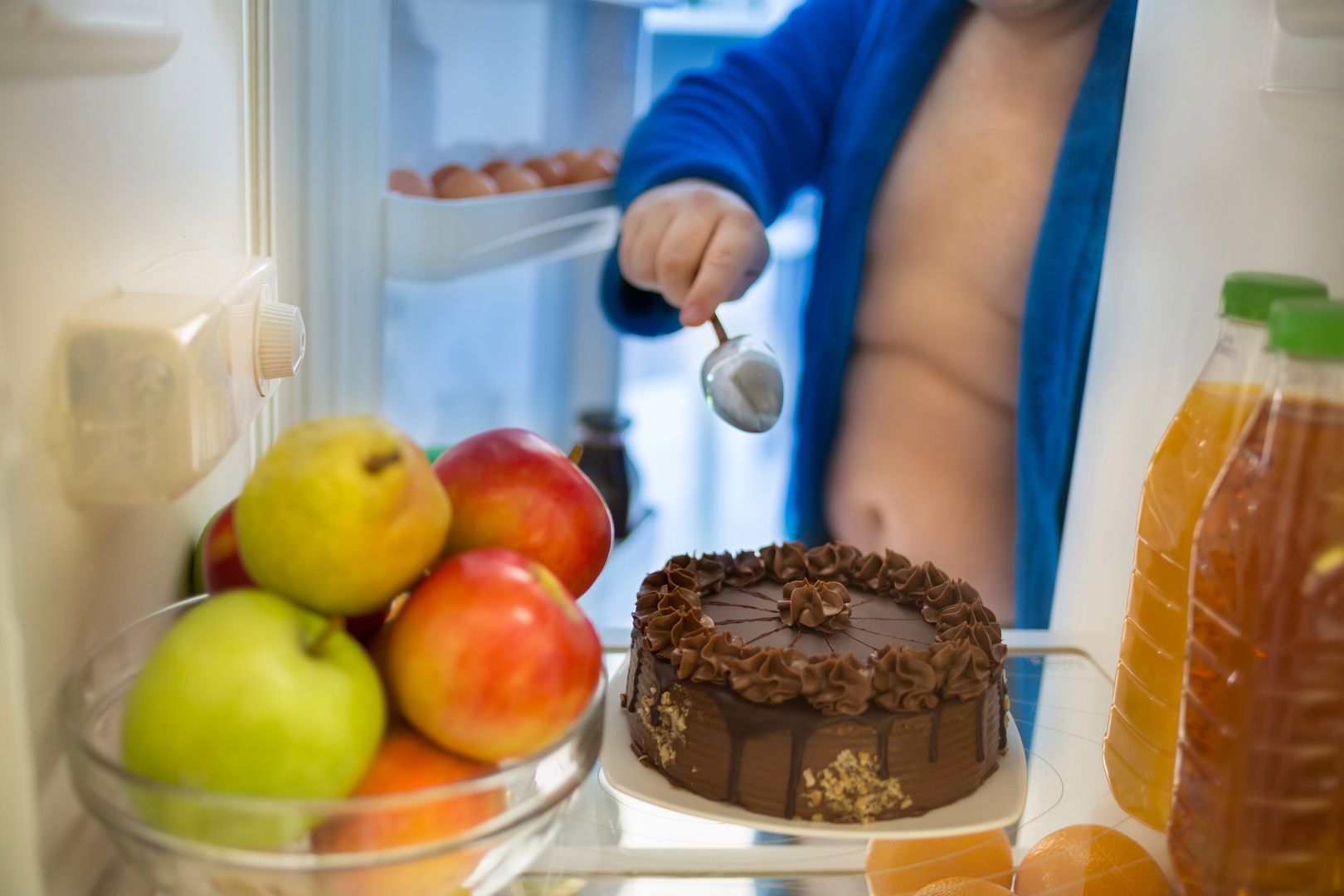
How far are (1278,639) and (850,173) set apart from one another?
0.86 metres

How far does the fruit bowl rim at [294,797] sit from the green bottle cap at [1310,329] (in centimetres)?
29

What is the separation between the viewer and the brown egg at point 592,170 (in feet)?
4.19

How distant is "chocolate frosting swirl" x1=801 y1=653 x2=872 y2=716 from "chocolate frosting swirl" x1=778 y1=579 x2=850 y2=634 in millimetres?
→ 71

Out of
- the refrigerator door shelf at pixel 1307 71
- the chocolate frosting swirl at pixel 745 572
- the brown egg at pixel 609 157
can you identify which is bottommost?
the chocolate frosting swirl at pixel 745 572

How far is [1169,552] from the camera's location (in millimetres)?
571

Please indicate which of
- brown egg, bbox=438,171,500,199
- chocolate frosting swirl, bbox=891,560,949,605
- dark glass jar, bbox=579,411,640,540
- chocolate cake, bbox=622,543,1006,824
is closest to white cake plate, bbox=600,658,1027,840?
chocolate cake, bbox=622,543,1006,824

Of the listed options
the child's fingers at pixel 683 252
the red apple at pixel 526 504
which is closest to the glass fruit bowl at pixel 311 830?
the red apple at pixel 526 504

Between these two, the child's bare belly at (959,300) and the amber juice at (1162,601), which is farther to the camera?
the child's bare belly at (959,300)

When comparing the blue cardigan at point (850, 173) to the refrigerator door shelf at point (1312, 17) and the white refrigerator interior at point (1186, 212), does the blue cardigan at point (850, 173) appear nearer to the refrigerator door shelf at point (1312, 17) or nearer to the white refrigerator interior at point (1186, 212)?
the white refrigerator interior at point (1186, 212)

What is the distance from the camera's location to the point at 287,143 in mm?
754

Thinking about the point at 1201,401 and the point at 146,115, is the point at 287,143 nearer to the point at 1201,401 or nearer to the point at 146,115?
the point at 146,115

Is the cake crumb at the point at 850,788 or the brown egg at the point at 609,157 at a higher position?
the brown egg at the point at 609,157

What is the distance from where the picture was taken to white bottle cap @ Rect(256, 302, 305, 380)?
0.56m

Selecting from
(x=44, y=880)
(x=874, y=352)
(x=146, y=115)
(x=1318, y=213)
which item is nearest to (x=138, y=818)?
(x=44, y=880)
